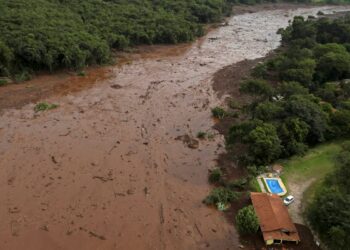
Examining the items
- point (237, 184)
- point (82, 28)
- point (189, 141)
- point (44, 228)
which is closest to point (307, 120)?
point (237, 184)

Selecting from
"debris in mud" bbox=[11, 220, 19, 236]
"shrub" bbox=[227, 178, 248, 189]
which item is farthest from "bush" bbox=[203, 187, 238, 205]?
"debris in mud" bbox=[11, 220, 19, 236]

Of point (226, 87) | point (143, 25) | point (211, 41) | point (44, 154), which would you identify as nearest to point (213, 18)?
point (211, 41)

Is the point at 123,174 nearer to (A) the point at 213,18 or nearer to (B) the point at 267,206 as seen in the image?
(B) the point at 267,206

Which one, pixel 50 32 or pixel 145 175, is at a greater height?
pixel 50 32

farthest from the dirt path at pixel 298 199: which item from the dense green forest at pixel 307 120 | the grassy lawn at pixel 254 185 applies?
the grassy lawn at pixel 254 185

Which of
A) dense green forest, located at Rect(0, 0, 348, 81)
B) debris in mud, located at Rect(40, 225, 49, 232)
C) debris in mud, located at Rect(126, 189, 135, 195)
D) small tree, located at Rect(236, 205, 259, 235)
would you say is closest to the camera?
small tree, located at Rect(236, 205, 259, 235)

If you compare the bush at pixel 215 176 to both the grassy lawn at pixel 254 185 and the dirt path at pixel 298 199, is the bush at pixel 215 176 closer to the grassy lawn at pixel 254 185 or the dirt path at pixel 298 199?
the grassy lawn at pixel 254 185

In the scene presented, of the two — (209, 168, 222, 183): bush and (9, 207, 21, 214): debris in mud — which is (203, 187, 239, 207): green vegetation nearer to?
(209, 168, 222, 183): bush
